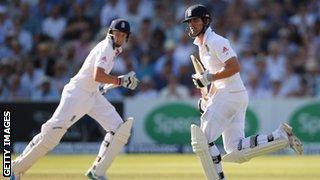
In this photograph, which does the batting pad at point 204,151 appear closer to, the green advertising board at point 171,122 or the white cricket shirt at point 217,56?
the white cricket shirt at point 217,56

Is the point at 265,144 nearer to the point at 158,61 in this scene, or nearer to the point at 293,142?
the point at 293,142

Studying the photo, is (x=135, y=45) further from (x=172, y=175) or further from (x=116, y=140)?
(x=116, y=140)

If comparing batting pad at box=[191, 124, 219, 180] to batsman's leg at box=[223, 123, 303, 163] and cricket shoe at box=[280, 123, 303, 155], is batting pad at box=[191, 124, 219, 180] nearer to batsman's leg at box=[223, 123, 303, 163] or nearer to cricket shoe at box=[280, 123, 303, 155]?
batsman's leg at box=[223, 123, 303, 163]

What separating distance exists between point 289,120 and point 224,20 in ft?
8.26

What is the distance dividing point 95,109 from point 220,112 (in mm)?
1561

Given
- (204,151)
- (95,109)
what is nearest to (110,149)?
(95,109)

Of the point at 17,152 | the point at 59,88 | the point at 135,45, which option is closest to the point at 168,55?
the point at 135,45

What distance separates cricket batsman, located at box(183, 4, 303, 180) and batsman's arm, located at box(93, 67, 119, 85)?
0.88 m

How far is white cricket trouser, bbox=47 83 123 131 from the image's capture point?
886 cm

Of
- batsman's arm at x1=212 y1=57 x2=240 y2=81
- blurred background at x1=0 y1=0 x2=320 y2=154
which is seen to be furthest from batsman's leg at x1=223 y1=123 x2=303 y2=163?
blurred background at x1=0 y1=0 x2=320 y2=154

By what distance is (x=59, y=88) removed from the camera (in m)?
15.5

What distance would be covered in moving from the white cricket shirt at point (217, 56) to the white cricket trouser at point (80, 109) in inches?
50.1

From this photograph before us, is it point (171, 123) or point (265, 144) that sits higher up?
point (265, 144)

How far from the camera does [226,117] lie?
8.20m
